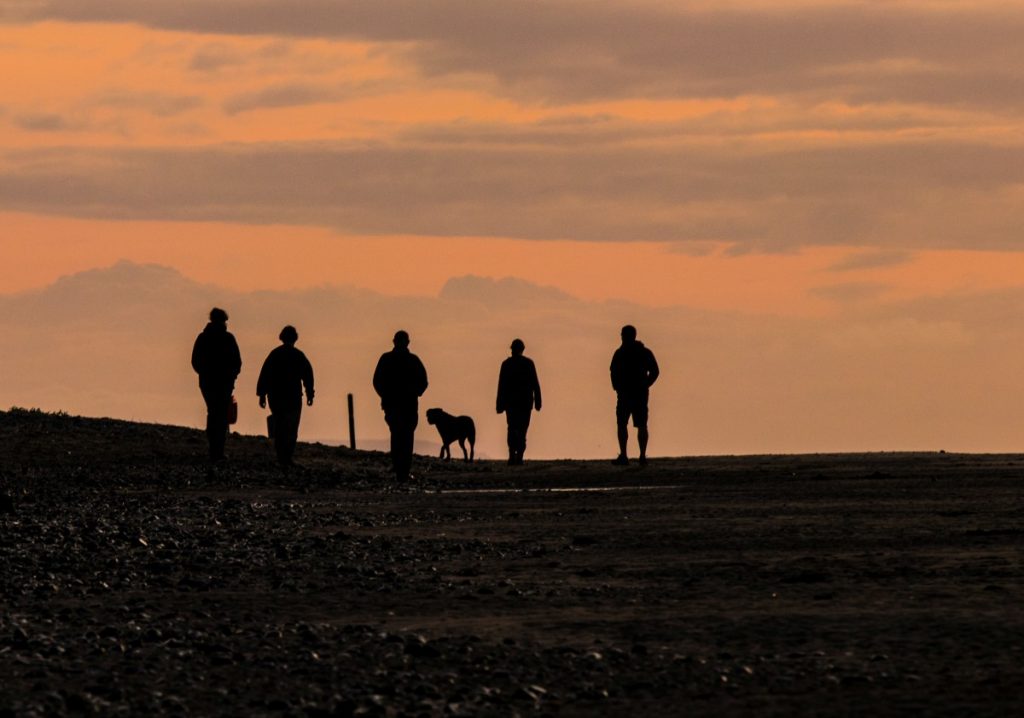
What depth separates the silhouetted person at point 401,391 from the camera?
98.4 ft

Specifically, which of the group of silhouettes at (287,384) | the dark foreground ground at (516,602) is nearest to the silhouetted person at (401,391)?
the group of silhouettes at (287,384)

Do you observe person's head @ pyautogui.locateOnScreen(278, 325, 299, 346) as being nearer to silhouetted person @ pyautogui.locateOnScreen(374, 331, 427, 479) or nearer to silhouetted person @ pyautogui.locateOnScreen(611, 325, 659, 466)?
silhouetted person @ pyautogui.locateOnScreen(374, 331, 427, 479)

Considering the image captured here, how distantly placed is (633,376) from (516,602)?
20275 millimetres

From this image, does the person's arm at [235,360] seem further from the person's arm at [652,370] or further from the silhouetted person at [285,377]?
the person's arm at [652,370]

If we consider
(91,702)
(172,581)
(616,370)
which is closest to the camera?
(91,702)

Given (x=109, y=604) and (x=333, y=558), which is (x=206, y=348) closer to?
(x=333, y=558)

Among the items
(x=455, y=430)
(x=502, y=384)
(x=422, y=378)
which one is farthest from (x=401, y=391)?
(x=455, y=430)

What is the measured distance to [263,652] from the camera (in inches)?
452

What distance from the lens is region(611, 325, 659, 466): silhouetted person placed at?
3397 cm

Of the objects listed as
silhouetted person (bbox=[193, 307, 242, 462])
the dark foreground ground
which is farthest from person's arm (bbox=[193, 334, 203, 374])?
the dark foreground ground

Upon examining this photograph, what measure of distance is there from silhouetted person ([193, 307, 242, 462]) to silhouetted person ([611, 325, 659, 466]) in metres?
6.31

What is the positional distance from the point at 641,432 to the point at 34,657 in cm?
2361

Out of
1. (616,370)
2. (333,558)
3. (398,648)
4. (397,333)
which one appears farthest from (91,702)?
(616,370)

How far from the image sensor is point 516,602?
1381cm
